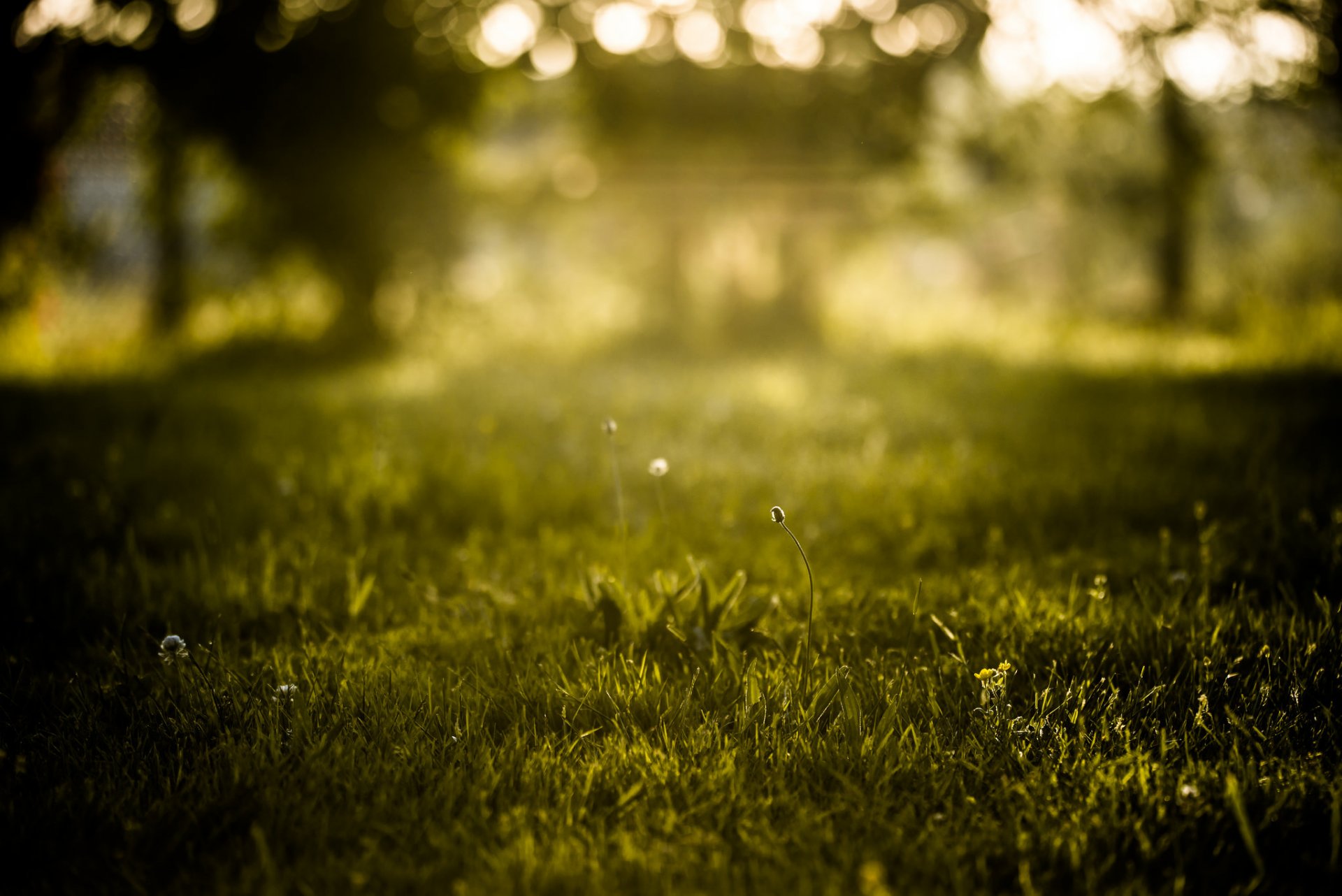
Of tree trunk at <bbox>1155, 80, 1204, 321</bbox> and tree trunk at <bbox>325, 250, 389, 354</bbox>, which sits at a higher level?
tree trunk at <bbox>1155, 80, 1204, 321</bbox>

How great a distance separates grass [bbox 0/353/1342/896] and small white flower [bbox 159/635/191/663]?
6cm

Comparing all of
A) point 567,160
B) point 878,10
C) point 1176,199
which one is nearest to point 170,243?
point 567,160

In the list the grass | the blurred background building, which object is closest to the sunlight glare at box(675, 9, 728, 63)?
the blurred background building

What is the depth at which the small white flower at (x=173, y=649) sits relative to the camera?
222 cm

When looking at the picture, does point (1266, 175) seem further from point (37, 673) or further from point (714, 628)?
point (37, 673)

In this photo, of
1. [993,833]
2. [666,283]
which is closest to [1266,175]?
[666,283]

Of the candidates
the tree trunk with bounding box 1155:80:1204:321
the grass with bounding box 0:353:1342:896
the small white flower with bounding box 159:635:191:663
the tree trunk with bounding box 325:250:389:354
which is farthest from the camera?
the tree trunk with bounding box 1155:80:1204:321

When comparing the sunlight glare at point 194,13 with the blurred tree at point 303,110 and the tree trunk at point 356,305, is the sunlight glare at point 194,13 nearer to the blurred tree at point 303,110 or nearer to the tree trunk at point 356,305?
the blurred tree at point 303,110

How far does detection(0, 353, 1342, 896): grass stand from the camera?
1.67 meters

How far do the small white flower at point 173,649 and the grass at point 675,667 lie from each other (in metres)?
0.06

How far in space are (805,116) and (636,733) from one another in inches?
416

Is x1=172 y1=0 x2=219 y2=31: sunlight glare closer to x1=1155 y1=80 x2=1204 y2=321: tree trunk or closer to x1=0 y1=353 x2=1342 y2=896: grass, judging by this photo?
x1=0 y1=353 x2=1342 y2=896: grass

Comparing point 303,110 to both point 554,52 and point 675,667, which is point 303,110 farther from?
point 675,667

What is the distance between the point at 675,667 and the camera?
244cm
